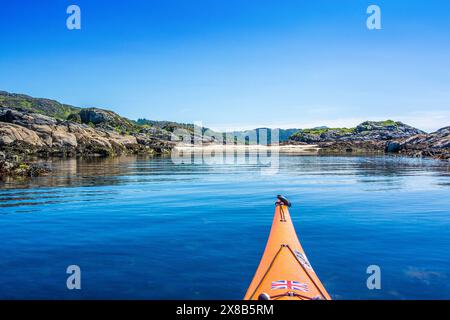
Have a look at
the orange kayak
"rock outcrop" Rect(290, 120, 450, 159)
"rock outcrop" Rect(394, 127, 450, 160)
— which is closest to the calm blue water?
the orange kayak

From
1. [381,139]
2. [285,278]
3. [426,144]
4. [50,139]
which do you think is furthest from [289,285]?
[381,139]

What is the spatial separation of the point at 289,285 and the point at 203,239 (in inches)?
280

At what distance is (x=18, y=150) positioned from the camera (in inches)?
2562

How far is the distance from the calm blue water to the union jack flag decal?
1.74m

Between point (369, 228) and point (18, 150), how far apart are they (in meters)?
65.6

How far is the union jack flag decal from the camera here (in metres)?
8.13

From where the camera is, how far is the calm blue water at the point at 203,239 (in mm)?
10289

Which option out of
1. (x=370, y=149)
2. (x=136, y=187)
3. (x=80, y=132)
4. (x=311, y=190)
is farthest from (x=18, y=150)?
(x=370, y=149)

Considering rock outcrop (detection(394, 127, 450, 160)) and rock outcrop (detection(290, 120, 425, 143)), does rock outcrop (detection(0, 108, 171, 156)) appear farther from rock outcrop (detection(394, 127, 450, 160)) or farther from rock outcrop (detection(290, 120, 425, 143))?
rock outcrop (detection(290, 120, 425, 143))

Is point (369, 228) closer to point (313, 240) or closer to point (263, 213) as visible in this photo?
point (313, 240)

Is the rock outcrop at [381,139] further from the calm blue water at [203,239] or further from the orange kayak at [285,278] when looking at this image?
the orange kayak at [285,278]

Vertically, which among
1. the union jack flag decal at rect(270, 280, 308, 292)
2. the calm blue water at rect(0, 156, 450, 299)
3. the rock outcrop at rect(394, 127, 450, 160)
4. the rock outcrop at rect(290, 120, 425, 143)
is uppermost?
the rock outcrop at rect(290, 120, 425, 143)

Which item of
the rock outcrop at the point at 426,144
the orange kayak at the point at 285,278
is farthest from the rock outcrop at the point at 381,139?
the orange kayak at the point at 285,278

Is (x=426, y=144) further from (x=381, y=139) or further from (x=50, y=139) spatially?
(x=50, y=139)
